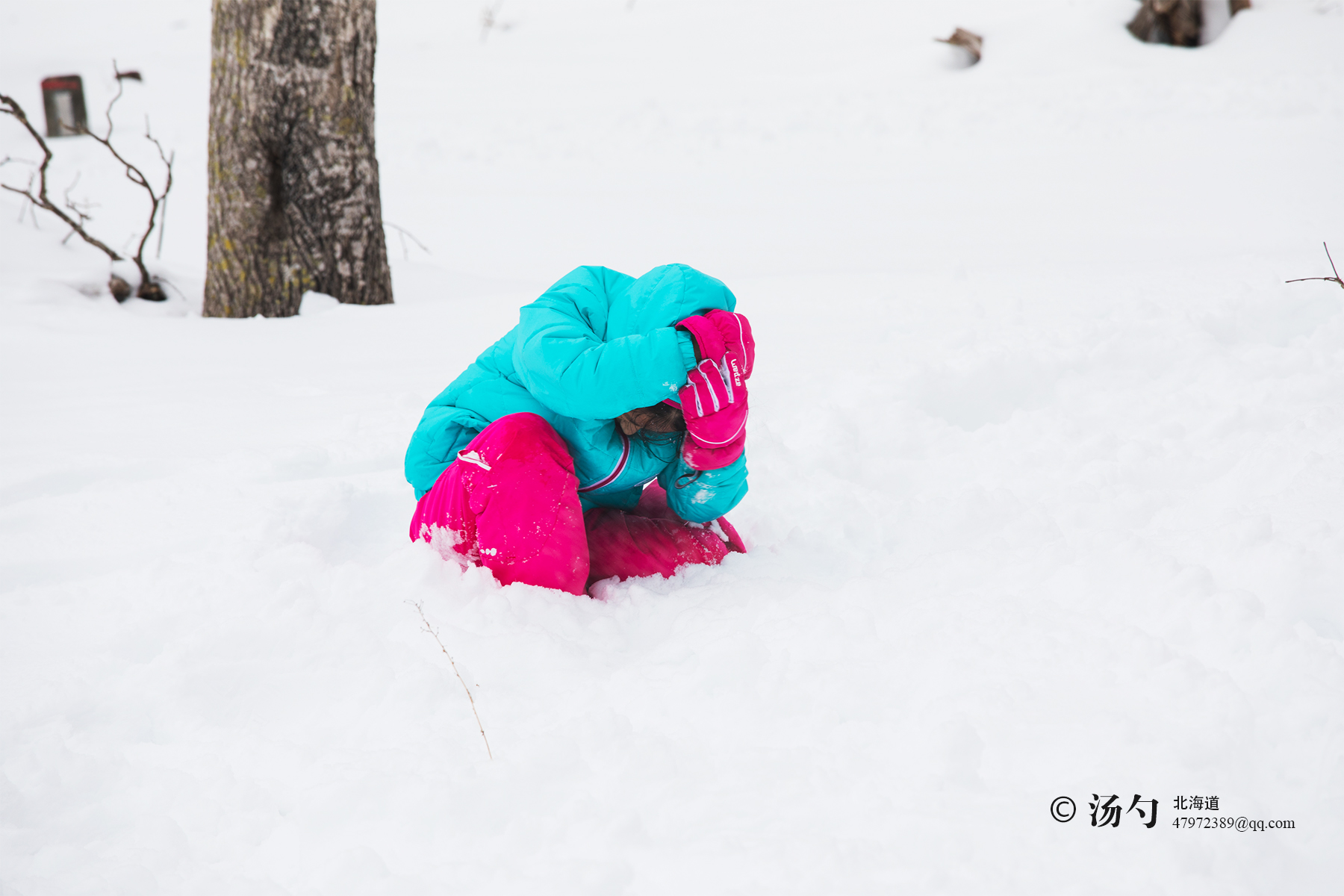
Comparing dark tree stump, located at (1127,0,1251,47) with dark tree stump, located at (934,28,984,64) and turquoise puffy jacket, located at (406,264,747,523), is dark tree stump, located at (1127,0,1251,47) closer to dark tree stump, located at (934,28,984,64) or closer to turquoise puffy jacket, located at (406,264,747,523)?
dark tree stump, located at (934,28,984,64)

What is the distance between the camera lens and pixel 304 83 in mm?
3781

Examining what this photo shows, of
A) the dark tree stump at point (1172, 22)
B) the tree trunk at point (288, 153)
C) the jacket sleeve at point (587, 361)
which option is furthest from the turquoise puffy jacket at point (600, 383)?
the dark tree stump at point (1172, 22)

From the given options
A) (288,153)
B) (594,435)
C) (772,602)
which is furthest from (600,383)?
(288,153)

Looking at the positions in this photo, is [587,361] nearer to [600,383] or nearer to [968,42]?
[600,383]

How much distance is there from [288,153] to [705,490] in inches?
109

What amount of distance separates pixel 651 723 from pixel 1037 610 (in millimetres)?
827

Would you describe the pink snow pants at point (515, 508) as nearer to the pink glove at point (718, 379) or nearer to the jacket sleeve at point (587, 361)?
the jacket sleeve at point (587, 361)

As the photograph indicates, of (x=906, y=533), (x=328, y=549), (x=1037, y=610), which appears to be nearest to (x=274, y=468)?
(x=328, y=549)

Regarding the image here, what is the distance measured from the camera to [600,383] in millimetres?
1915

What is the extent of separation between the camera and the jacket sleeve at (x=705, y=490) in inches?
86.0

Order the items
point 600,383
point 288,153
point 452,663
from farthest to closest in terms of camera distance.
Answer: point 288,153, point 600,383, point 452,663

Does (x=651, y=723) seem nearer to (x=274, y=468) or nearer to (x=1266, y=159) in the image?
(x=274, y=468)

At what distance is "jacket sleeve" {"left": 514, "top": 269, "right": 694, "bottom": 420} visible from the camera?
1.89 meters

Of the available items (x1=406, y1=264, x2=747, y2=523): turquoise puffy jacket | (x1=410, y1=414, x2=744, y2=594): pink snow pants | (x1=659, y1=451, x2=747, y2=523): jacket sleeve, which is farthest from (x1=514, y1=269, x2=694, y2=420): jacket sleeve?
(x1=659, y1=451, x2=747, y2=523): jacket sleeve
